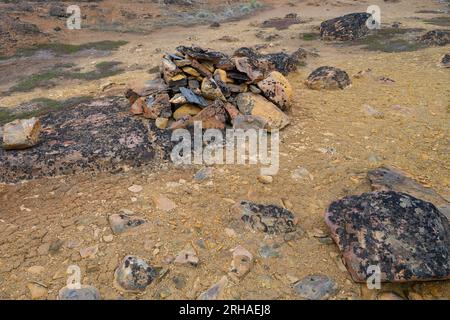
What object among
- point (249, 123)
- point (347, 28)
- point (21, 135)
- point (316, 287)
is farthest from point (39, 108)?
point (347, 28)

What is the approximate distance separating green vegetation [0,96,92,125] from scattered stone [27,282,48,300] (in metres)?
4.61

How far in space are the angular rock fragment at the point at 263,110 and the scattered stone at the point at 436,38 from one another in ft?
26.4

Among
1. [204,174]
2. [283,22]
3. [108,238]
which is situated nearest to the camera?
[108,238]

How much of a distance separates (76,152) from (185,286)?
2941 millimetres

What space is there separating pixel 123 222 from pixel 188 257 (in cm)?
91

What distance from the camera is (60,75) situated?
413 inches

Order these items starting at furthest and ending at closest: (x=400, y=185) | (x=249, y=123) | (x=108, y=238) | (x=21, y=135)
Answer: (x=249, y=123) < (x=21, y=135) < (x=400, y=185) < (x=108, y=238)

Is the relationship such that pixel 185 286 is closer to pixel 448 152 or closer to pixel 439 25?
pixel 448 152

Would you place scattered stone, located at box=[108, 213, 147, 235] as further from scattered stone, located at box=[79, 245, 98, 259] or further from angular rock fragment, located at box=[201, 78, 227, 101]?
angular rock fragment, located at box=[201, 78, 227, 101]

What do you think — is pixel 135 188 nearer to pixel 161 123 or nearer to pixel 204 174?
pixel 204 174

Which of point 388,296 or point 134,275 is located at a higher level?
point 134,275

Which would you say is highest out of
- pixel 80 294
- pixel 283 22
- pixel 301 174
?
pixel 283 22
